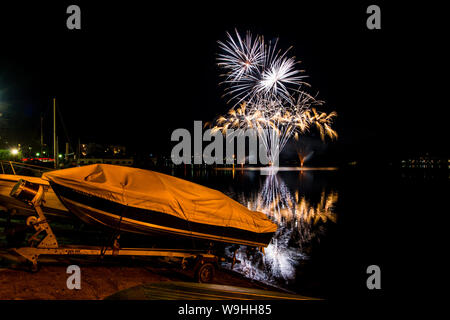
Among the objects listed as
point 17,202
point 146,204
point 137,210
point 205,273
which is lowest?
point 205,273

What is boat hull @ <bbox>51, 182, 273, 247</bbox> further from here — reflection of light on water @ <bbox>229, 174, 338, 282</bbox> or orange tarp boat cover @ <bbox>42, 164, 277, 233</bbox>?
reflection of light on water @ <bbox>229, 174, 338, 282</bbox>

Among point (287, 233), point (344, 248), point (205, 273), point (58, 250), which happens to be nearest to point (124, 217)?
point (58, 250)

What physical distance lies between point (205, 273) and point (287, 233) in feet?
17.2

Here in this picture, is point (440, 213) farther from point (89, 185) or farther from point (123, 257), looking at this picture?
point (89, 185)

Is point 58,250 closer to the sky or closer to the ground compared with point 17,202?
closer to the ground

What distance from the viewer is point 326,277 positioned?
21.7ft

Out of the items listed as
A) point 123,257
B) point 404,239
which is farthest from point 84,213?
point 404,239

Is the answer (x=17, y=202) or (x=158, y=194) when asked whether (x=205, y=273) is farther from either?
(x=17, y=202)

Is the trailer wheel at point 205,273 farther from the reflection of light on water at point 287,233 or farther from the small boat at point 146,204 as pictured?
the reflection of light on water at point 287,233

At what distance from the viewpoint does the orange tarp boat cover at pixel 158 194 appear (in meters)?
4.80

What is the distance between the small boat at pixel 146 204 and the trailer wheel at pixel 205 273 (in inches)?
21.4

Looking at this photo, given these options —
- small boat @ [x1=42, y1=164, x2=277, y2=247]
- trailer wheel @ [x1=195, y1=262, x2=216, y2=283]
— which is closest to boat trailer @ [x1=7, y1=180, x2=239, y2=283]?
trailer wheel @ [x1=195, y1=262, x2=216, y2=283]

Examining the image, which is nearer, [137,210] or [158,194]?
[137,210]

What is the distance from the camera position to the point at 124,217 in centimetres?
491
